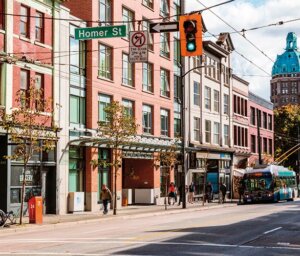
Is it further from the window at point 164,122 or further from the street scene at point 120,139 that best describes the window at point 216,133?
the window at point 164,122

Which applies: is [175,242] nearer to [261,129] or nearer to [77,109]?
[77,109]

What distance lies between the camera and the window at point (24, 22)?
32000mm

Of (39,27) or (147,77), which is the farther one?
(147,77)

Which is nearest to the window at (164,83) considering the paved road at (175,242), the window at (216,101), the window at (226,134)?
the window at (216,101)

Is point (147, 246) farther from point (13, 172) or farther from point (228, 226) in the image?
point (13, 172)

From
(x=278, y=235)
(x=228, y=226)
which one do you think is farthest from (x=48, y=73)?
(x=278, y=235)

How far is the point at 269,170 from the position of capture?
50.5 m

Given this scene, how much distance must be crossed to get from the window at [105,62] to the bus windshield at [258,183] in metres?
16.7

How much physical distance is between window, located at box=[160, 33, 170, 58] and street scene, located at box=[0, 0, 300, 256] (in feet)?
0.51

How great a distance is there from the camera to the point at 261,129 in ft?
242

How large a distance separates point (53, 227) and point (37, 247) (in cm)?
897

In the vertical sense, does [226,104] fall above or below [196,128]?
above

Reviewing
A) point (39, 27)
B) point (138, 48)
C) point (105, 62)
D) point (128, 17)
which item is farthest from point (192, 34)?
point (128, 17)

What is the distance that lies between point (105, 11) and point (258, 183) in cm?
1955
